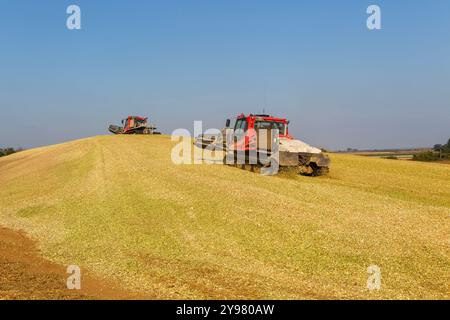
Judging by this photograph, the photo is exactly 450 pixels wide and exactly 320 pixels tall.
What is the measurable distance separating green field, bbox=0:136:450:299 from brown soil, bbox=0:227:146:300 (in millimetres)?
393

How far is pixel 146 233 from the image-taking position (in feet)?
38.1

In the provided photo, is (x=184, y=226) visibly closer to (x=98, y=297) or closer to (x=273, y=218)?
(x=273, y=218)

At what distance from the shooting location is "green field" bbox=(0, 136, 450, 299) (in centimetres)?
810

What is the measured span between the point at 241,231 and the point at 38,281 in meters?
5.14

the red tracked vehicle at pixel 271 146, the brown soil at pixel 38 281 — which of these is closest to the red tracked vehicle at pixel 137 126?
the red tracked vehicle at pixel 271 146

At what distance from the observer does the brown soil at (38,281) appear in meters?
7.16

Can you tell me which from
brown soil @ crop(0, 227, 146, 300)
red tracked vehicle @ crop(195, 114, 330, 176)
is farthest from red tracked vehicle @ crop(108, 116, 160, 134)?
brown soil @ crop(0, 227, 146, 300)

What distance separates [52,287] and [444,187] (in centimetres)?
1644

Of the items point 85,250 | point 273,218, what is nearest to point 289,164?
point 273,218

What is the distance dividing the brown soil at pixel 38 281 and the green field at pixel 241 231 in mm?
393
